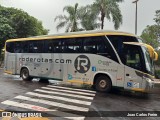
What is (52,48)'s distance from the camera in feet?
51.6

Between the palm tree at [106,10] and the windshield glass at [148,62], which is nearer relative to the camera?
the windshield glass at [148,62]

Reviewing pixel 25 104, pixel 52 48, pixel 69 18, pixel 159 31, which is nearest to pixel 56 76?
pixel 52 48

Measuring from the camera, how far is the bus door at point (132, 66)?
38.9 feet

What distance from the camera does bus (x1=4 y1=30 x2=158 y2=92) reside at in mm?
11992

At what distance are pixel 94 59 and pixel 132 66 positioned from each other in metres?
2.40

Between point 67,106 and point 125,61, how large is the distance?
15.8ft

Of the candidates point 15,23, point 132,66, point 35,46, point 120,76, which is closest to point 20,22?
point 15,23

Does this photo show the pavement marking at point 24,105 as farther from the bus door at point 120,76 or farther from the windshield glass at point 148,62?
the windshield glass at point 148,62

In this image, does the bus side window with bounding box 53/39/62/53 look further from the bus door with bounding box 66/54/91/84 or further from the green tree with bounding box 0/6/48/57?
the green tree with bounding box 0/6/48/57

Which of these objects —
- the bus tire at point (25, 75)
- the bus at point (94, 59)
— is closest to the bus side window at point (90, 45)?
the bus at point (94, 59)

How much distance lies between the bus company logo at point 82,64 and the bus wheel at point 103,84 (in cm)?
103

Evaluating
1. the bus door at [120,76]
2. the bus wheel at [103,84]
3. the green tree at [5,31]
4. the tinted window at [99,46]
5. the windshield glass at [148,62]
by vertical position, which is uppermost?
the green tree at [5,31]

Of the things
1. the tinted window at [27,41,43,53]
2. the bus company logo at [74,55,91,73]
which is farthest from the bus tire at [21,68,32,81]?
the bus company logo at [74,55,91,73]

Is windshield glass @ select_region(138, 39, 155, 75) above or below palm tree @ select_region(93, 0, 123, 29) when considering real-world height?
below
